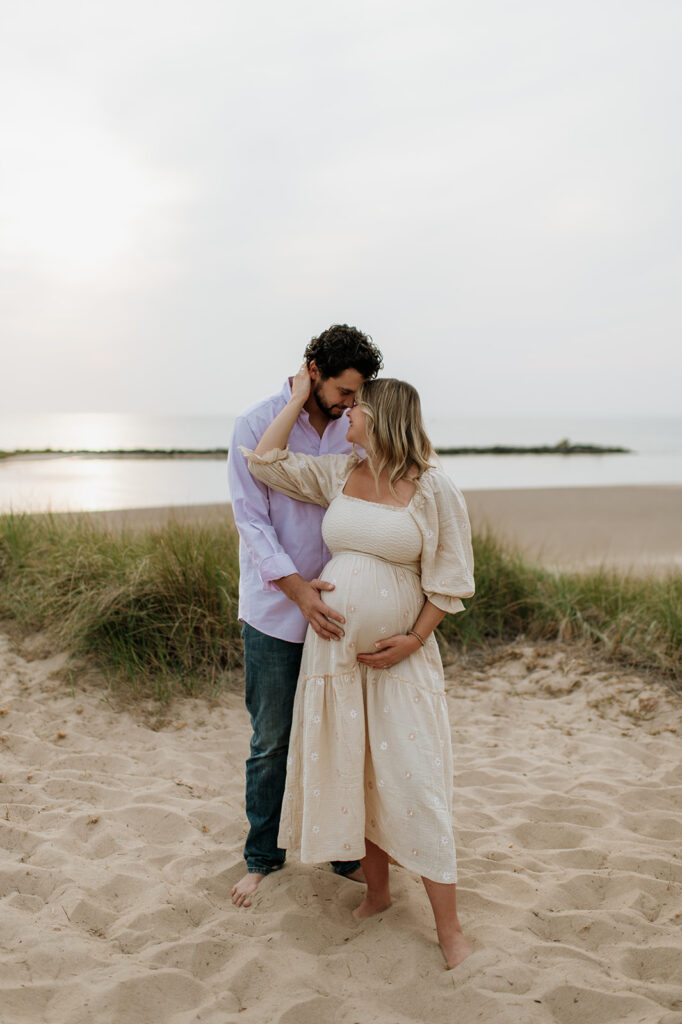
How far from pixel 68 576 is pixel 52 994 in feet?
11.7

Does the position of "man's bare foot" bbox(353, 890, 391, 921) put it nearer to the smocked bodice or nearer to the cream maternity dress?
the cream maternity dress

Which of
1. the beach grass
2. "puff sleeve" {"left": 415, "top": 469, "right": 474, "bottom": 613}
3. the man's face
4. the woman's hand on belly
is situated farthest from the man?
the beach grass

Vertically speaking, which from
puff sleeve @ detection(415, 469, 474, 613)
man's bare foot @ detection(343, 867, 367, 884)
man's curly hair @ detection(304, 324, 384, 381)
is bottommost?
man's bare foot @ detection(343, 867, 367, 884)

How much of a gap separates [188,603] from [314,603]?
9.17ft

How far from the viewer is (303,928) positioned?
2887 mm

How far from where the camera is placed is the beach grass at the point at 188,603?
5.21 meters

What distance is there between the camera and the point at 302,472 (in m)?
2.90

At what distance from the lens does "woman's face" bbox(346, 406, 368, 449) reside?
8.92 feet

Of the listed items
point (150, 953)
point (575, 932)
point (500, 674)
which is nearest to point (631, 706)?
point (500, 674)

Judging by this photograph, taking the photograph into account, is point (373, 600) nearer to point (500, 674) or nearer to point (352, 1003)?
point (352, 1003)

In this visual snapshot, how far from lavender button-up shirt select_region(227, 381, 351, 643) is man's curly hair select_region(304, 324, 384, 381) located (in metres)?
0.26

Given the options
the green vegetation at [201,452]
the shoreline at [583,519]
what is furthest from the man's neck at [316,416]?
the green vegetation at [201,452]

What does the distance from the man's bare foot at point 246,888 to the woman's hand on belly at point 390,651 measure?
1.10m

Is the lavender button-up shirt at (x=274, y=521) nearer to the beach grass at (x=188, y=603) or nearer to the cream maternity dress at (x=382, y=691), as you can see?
the cream maternity dress at (x=382, y=691)
